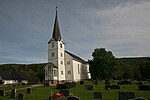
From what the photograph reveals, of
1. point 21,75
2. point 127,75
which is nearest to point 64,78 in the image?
point 21,75

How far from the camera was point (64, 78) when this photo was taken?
61469mm

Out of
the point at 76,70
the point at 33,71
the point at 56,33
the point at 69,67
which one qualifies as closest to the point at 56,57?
the point at 69,67

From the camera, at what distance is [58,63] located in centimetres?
5897

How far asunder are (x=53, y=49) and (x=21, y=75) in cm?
3243

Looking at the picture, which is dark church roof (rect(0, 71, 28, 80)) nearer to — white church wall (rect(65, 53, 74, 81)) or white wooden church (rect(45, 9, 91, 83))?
white wooden church (rect(45, 9, 91, 83))

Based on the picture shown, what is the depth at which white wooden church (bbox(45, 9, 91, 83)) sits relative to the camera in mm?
58031

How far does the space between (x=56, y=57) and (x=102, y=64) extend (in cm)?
1410

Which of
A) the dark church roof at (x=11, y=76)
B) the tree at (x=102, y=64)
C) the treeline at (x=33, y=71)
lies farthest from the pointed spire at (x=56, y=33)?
the dark church roof at (x=11, y=76)

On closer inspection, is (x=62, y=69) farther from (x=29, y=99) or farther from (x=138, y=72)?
(x=138, y=72)

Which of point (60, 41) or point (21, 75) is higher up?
point (60, 41)

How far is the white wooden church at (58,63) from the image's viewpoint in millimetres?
58031

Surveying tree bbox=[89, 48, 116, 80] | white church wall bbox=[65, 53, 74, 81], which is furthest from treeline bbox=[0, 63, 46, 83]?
tree bbox=[89, 48, 116, 80]

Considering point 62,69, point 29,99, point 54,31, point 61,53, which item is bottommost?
point 29,99

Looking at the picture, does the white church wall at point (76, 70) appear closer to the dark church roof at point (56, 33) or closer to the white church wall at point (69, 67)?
the white church wall at point (69, 67)
